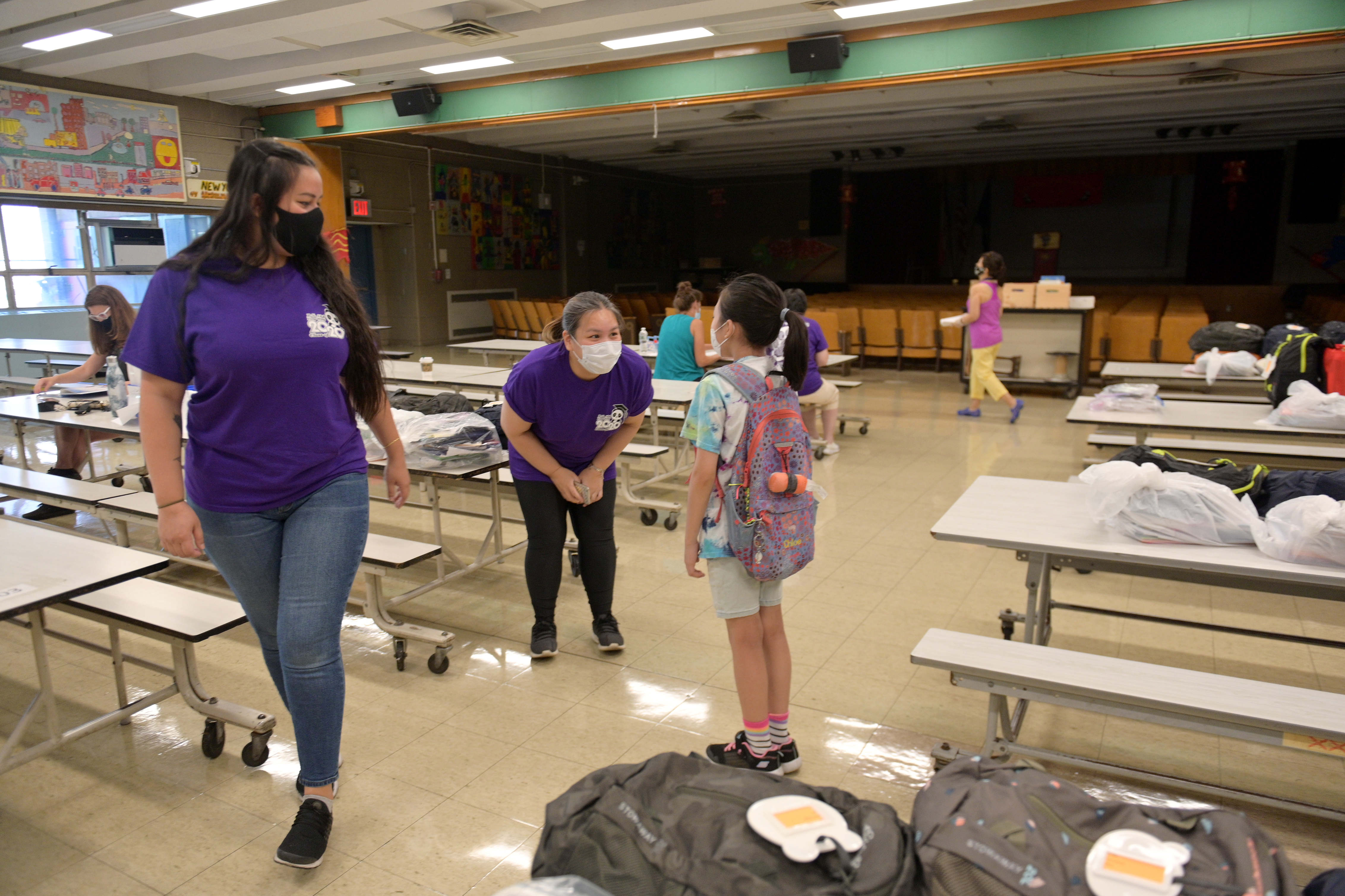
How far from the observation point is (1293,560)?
2123 mm

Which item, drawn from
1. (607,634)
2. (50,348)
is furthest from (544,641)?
(50,348)

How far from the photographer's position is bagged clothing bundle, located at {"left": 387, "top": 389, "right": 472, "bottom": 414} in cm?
399

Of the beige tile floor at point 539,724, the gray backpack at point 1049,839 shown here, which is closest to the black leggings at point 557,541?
the beige tile floor at point 539,724

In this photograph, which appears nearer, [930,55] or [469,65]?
[930,55]

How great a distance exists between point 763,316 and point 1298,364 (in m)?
3.94

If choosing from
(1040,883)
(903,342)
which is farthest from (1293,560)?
(903,342)

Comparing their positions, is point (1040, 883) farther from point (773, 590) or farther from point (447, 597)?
point (447, 597)

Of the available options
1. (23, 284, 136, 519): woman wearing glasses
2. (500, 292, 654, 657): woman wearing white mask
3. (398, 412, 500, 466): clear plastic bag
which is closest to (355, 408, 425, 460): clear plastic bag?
(398, 412, 500, 466): clear plastic bag

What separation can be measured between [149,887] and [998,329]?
7.01 meters

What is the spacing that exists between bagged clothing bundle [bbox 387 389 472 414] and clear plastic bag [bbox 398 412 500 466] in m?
0.34

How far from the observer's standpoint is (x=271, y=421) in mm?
1830

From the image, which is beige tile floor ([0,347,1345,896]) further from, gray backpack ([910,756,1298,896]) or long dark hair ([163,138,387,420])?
long dark hair ([163,138,387,420])

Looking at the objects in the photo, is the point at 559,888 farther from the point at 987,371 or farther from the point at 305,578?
the point at 987,371

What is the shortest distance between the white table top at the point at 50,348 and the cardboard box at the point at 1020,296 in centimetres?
854
